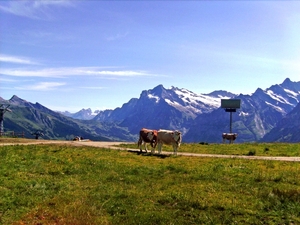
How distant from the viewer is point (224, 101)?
127 metres

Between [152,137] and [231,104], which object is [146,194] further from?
[231,104]

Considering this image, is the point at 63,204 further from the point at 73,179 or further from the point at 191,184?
the point at 191,184

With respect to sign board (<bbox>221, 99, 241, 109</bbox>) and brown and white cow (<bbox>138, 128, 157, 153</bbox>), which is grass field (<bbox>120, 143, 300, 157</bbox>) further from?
sign board (<bbox>221, 99, 241, 109</bbox>)

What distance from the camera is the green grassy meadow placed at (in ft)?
53.4

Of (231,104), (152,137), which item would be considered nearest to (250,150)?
(152,137)

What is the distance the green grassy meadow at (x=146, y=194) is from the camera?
1628cm

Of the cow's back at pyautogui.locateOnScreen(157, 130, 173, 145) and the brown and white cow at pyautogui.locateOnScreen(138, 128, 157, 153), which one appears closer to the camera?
the cow's back at pyautogui.locateOnScreen(157, 130, 173, 145)

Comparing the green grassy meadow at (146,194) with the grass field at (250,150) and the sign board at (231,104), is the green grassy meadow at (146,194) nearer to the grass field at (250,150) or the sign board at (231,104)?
the grass field at (250,150)

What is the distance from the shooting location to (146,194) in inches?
781

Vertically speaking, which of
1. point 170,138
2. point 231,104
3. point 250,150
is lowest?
point 250,150

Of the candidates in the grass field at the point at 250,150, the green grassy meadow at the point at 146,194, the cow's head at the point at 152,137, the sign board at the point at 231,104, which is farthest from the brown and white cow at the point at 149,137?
the sign board at the point at 231,104

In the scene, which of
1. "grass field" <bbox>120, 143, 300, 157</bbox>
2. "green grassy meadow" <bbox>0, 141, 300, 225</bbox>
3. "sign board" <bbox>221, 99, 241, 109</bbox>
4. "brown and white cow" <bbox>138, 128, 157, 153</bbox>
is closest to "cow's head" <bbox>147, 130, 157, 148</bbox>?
"brown and white cow" <bbox>138, 128, 157, 153</bbox>

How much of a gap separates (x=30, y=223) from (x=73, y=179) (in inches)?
307

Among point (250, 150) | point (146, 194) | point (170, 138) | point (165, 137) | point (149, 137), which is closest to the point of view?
point (146, 194)
